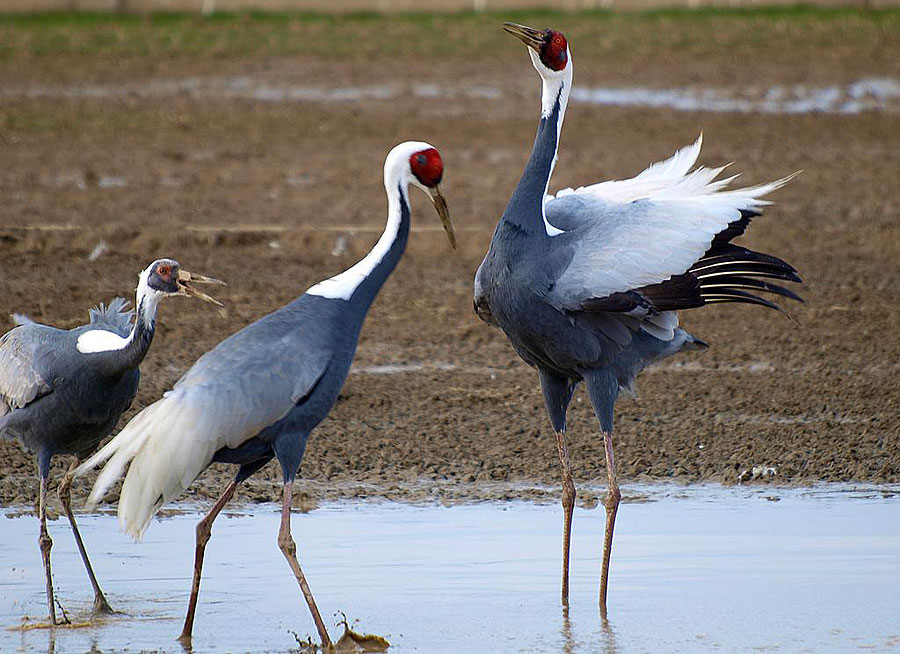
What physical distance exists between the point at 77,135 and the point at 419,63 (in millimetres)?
6255

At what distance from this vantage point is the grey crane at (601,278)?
695cm

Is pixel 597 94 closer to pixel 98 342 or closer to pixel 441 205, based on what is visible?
pixel 441 205

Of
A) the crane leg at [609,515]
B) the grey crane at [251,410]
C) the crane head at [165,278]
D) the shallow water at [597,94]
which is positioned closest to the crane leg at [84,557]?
the grey crane at [251,410]

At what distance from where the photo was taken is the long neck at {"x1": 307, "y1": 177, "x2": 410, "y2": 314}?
21.8 ft

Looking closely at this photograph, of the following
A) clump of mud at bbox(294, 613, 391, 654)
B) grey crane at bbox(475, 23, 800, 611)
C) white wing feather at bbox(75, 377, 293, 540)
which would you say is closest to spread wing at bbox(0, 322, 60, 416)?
white wing feather at bbox(75, 377, 293, 540)

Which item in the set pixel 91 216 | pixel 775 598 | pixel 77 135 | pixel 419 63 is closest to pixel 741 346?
pixel 775 598

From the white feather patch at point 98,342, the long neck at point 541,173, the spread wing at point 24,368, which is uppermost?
the long neck at point 541,173

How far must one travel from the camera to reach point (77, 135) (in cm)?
1870

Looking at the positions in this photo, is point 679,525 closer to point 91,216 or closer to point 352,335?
point 352,335

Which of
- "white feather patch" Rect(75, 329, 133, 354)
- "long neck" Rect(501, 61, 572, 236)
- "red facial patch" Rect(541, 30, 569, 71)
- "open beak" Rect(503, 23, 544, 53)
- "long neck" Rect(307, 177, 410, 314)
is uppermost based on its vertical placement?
"open beak" Rect(503, 23, 544, 53)

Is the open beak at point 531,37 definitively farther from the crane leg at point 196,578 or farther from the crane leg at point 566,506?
the crane leg at point 196,578

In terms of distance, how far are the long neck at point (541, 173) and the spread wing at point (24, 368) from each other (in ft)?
6.43

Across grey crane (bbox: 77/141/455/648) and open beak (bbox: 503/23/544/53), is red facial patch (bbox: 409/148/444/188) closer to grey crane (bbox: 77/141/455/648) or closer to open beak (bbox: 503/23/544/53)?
grey crane (bbox: 77/141/455/648)

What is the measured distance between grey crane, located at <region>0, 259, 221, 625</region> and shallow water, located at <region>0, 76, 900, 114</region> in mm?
14181
